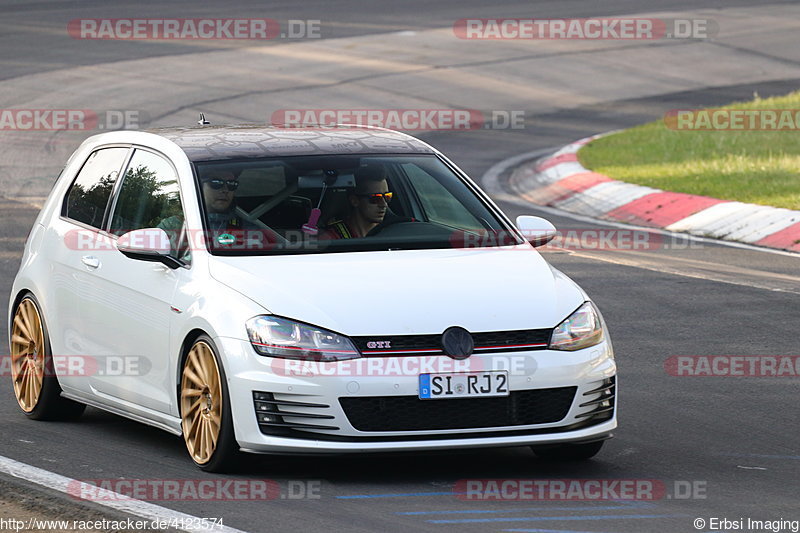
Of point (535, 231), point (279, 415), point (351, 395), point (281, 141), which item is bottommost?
point (279, 415)

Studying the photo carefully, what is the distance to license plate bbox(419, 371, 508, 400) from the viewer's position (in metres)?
6.95

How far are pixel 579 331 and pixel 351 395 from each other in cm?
112

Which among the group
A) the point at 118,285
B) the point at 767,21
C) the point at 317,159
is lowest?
the point at 767,21

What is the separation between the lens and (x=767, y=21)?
3791 centimetres

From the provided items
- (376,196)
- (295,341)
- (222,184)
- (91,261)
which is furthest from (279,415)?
(91,261)

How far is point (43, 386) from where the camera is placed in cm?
880

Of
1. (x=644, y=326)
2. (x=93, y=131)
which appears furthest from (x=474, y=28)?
(x=644, y=326)

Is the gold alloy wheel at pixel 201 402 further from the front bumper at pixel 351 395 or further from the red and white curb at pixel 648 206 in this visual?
the red and white curb at pixel 648 206

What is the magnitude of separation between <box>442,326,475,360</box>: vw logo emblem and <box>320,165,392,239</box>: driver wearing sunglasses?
3.83ft

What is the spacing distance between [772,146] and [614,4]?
19540 mm

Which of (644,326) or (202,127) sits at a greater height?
(202,127)

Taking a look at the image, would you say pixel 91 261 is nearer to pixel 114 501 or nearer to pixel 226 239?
pixel 226 239

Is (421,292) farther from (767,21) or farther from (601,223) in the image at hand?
(767,21)

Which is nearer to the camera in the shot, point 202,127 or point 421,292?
point 421,292
